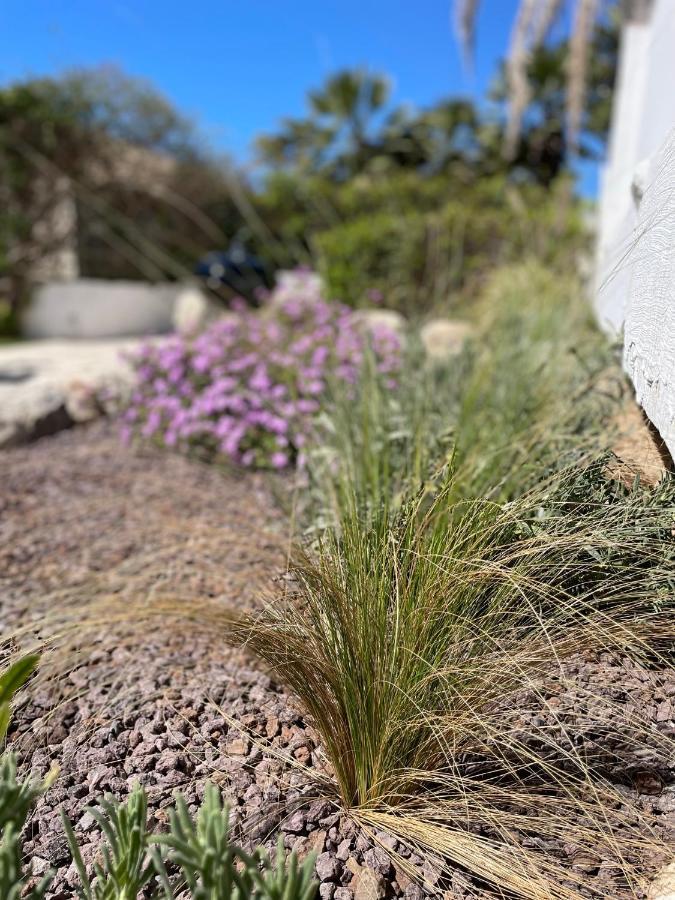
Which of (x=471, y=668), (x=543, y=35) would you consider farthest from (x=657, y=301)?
(x=543, y=35)

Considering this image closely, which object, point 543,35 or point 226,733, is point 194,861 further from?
point 543,35

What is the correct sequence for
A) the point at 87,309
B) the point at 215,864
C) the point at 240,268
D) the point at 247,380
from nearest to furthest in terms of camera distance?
the point at 215,864 → the point at 247,380 → the point at 240,268 → the point at 87,309

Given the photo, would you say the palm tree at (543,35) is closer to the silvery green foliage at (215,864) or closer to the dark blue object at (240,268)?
the dark blue object at (240,268)

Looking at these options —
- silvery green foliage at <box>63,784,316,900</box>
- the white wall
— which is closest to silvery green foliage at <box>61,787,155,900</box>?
silvery green foliage at <box>63,784,316,900</box>

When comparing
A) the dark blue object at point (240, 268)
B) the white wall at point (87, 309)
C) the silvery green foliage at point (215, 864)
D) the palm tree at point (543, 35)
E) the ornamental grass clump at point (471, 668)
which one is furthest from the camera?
the white wall at point (87, 309)

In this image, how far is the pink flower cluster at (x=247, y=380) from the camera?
3.42 metres

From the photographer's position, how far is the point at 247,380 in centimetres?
393

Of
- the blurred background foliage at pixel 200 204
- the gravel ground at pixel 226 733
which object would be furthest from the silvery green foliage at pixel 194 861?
the blurred background foliage at pixel 200 204

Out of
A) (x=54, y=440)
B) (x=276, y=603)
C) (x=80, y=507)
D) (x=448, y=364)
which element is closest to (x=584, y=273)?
(x=448, y=364)

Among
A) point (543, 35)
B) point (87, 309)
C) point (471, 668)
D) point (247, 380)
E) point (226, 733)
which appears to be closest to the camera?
point (471, 668)

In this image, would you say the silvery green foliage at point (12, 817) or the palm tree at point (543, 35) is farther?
the palm tree at point (543, 35)

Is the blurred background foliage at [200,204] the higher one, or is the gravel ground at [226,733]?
the blurred background foliage at [200,204]

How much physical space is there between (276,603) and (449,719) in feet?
1.29

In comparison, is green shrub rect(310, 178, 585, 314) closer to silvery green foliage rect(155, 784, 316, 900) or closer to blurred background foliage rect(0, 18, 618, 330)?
blurred background foliage rect(0, 18, 618, 330)
